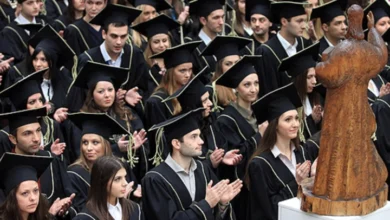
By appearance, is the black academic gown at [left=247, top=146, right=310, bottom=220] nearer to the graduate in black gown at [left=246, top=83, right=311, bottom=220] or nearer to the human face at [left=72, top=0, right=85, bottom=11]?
the graduate in black gown at [left=246, top=83, right=311, bottom=220]

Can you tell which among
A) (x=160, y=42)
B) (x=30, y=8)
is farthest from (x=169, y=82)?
(x=30, y=8)

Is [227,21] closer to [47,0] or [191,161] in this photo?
[47,0]

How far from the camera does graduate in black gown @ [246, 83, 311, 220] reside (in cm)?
752

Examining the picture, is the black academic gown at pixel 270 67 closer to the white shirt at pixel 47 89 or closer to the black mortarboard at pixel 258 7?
the black mortarboard at pixel 258 7

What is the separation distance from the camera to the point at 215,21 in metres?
11.4

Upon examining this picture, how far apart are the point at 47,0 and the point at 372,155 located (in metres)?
8.84

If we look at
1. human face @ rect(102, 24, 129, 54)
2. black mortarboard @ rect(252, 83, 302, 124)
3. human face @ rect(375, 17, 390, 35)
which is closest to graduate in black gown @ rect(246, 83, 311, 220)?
black mortarboard @ rect(252, 83, 302, 124)

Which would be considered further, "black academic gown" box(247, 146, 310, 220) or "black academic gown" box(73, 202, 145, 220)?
"black academic gown" box(247, 146, 310, 220)

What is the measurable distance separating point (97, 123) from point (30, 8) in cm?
382

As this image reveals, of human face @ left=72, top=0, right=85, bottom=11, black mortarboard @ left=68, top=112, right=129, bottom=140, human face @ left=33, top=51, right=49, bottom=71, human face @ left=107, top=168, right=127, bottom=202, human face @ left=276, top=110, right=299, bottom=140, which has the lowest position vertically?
human face @ left=107, top=168, right=127, bottom=202

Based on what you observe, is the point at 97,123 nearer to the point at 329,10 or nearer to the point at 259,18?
the point at 259,18

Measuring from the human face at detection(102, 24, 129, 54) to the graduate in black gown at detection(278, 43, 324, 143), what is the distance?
1771mm

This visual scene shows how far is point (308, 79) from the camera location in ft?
31.2

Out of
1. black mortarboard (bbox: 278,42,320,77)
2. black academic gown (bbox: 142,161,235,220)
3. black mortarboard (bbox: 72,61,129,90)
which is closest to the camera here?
black academic gown (bbox: 142,161,235,220)
